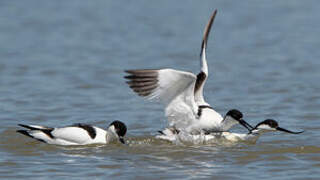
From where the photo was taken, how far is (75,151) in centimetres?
1141

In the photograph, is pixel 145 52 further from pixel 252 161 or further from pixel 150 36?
pixel 252 161

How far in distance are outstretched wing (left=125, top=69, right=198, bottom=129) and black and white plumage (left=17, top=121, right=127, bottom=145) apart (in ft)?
Answer: 2.63

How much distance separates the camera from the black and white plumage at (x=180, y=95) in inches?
436

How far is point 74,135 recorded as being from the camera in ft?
38.6

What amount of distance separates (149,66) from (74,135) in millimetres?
7346

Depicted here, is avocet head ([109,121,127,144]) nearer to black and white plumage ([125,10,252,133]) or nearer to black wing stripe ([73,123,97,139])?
black wing stripe ([73,123,97,139])

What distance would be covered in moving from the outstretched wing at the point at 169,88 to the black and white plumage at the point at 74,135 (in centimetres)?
80

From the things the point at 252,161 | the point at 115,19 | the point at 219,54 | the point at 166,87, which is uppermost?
the point at 115,19

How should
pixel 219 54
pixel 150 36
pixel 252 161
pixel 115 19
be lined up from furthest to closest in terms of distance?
pixel 115 19, pixel 150 36, pixel 219 54, pixel 252 161

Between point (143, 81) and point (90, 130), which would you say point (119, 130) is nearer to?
point (90, 130)

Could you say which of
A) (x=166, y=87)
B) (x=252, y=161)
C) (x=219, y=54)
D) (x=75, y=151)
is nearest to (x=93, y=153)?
(x=75, y=151)

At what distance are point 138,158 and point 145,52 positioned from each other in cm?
991

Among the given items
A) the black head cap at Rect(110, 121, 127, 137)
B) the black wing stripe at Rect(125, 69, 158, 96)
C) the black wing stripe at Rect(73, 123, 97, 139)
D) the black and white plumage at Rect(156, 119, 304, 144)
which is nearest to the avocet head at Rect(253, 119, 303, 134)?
the black and white plumage at Rect(156, 119, 304, 144)

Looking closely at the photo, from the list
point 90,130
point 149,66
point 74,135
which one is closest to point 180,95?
point 90,130
